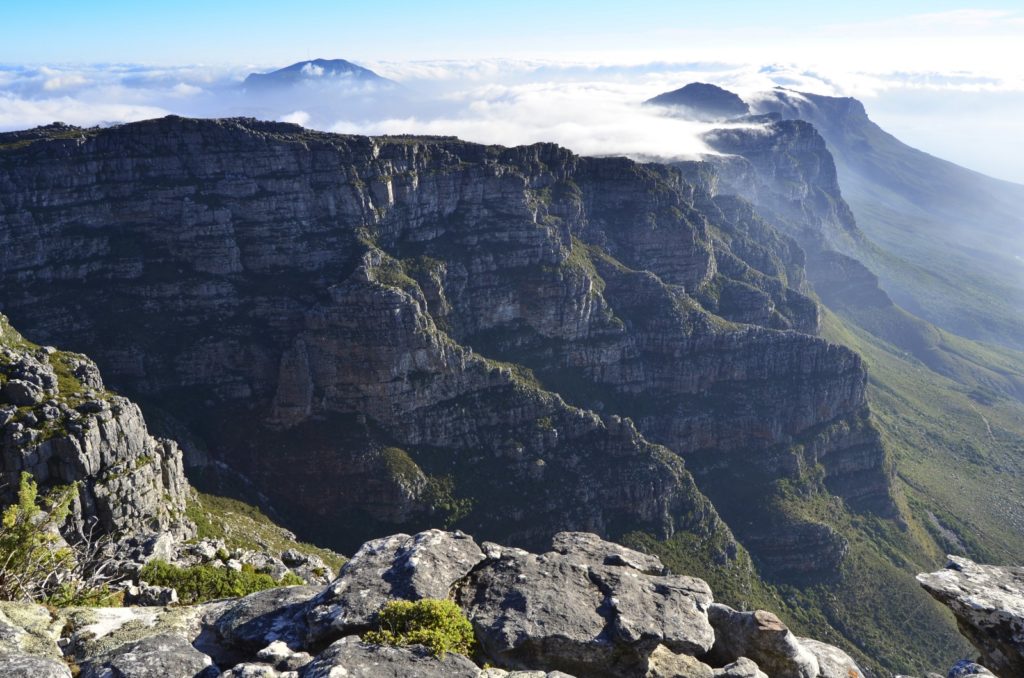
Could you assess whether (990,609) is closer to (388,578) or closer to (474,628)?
(474,628)

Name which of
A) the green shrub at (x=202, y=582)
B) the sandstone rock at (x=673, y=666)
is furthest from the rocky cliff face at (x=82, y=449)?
the sandstone rock at (x=673, y=666)

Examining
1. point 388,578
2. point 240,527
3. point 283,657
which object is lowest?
point 240,527

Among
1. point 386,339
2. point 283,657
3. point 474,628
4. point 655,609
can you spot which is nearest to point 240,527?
point 386,339

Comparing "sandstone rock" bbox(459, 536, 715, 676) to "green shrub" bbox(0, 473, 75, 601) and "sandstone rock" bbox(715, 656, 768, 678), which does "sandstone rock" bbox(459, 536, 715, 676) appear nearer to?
"sandstone rock" bbox(715, 656, 768, 678)

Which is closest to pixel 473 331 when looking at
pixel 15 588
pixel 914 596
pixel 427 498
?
pixel 427 498

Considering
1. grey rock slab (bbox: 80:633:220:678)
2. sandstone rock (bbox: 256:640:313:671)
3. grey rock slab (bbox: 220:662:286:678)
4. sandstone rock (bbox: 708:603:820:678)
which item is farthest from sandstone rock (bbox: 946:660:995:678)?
grey rock slab (bbox: 80:633:220:678)

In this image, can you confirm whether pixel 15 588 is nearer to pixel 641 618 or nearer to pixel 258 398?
pixel 641 618
